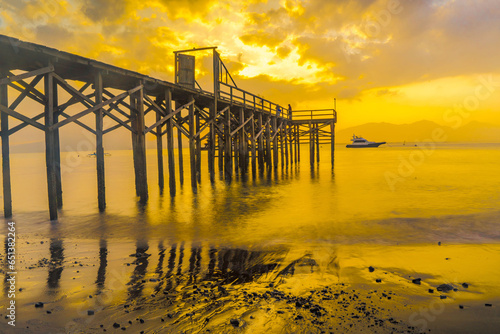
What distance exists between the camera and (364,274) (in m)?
5.14

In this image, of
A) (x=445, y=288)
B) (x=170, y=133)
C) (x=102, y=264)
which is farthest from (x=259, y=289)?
(x=170, y=133)

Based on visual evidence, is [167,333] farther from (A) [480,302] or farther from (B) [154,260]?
(A) [480,302]

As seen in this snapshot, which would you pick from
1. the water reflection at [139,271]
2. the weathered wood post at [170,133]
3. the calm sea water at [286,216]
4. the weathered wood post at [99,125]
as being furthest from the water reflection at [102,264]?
the weathered wood post at [170,133]

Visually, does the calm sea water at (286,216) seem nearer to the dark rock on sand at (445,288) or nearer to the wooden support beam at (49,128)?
the wooden support beam at (49,128)

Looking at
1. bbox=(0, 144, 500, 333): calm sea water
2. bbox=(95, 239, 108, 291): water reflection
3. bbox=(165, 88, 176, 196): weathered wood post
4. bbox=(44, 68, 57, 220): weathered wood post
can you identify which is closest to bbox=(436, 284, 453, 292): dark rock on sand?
bbox=(0, 144, 500, 333): calm sea water

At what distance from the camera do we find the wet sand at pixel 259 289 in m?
3.65

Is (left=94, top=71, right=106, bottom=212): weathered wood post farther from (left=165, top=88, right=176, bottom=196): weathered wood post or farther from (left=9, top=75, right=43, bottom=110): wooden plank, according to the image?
(left=165, top=88, right=176, bottom=196): weathered wood post

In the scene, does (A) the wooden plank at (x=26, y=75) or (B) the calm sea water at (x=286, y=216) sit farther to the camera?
(B) the calm sea water at (x=286, y=216)

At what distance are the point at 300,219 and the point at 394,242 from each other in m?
3.38

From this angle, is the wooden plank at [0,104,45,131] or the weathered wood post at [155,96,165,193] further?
the weathered wood post at [155,96,165,193]

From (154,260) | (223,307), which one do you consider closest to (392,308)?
(223,307)

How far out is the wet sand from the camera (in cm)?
365

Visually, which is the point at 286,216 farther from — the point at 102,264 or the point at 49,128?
the point at 49,128

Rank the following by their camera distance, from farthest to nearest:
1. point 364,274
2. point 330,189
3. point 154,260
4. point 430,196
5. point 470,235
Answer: point 330,189 → point 430,196 → point 470,235 → point 154,260 → point 364,274
